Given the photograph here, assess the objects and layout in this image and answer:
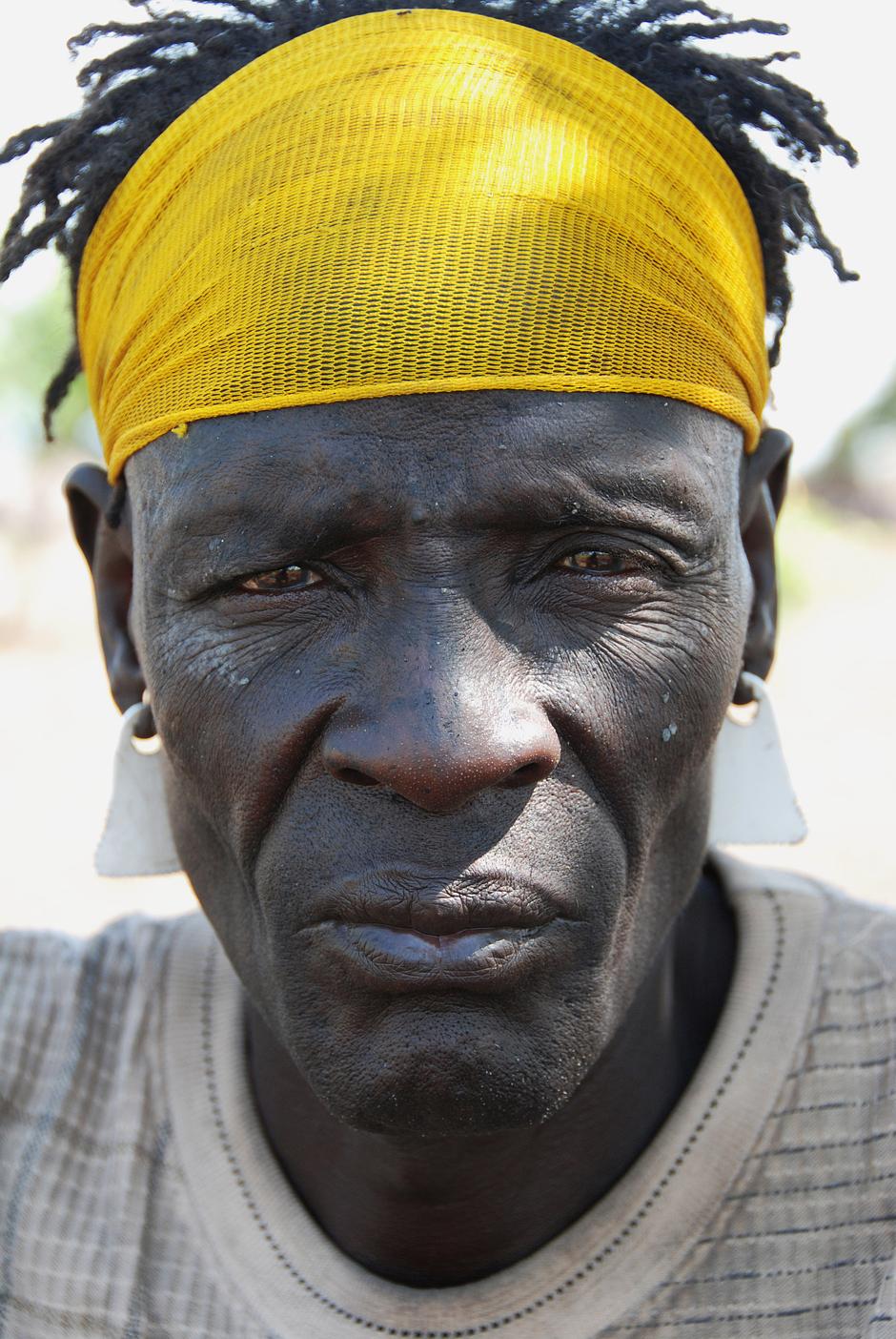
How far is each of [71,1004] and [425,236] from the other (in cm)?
151

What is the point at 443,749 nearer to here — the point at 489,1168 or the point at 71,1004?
the point at 489,1168

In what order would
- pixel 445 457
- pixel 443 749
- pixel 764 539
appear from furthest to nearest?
pixel 764 539 < pixel 445 457 < pixel 443 749

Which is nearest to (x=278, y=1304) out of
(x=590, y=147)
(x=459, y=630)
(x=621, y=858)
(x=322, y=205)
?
(x=621, y=858)

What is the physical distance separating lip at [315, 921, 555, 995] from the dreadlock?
48.1 inches

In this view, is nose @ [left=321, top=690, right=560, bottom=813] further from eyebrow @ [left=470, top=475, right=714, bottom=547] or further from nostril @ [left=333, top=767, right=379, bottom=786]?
eyebrow @ [left=470, top=475, right=714, bottom=547]

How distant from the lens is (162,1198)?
231 centimetres

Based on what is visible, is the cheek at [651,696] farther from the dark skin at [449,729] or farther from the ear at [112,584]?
the ear at [112,584]

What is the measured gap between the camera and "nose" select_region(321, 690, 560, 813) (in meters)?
1.66

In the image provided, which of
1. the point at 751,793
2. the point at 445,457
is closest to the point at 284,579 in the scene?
the point at 445,457

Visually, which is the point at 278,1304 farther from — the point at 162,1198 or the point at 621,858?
the point at 621,858

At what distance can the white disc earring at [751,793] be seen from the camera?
242 centimetres

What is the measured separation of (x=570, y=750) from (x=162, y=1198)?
1086mm

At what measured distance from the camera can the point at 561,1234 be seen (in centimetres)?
216

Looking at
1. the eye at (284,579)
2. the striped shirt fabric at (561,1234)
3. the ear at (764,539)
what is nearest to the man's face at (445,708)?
the eye at (284,579)
